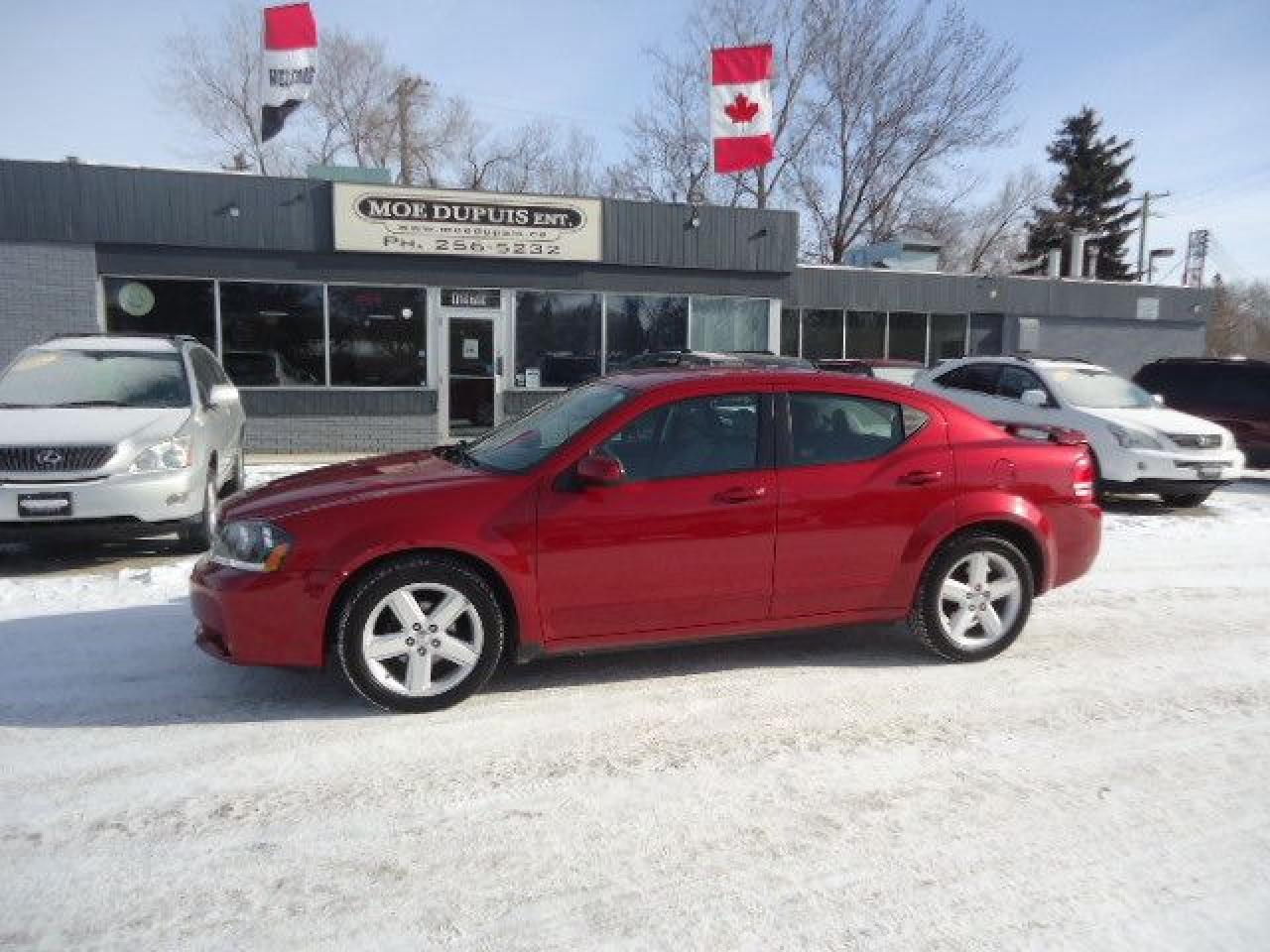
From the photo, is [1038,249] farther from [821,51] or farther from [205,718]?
[205,718]

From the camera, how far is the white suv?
6305 mm

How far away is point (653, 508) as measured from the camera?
4.21m

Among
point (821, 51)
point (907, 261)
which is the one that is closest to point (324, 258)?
point (907, 261)

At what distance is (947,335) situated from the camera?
2134cm

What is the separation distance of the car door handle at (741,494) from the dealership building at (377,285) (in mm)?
11990

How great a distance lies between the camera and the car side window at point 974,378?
38.5 feet

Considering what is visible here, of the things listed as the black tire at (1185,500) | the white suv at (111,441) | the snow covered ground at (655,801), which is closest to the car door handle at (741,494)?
the snow covered ground at (655,801)

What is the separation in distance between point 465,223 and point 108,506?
9877 millimetres

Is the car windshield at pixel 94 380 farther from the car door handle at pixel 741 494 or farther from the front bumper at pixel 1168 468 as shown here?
the front bumper at pixel 1168 468

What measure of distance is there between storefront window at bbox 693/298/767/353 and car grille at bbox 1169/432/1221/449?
8.38 m

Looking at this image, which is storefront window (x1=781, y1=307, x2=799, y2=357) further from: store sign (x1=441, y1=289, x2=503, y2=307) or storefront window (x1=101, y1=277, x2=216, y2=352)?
storefront window (x1=101, y1=277, x2=216, y2=352)

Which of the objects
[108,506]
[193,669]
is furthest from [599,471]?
[108,506]

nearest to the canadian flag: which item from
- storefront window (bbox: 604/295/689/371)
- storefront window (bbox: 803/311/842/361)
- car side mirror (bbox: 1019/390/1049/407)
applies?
storefront window (bbox: 604/295/689/371)

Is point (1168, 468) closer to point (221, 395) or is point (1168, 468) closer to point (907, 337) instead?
point (221, 395)
